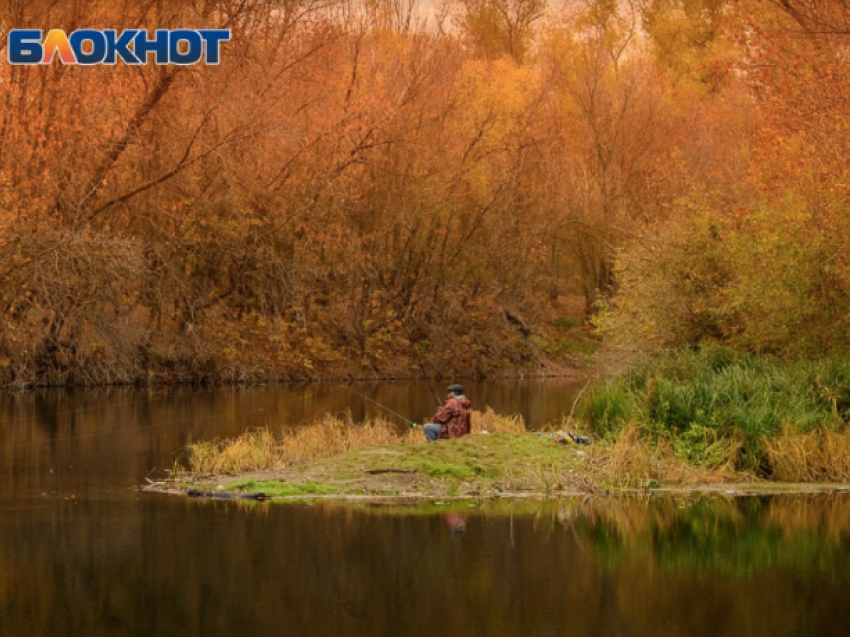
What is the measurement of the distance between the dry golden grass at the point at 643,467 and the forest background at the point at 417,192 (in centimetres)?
728

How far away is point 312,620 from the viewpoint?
10727 mm

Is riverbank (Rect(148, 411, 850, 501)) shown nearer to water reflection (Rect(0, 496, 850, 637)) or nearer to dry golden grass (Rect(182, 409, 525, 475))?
dry golden grass (Rect(182, 409, 525, 475))

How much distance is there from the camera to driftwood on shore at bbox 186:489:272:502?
1739cm

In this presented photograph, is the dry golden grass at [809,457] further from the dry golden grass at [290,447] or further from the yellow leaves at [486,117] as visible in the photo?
the yellow leaves at [486,117]

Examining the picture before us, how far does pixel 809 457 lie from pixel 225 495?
8.76 metres

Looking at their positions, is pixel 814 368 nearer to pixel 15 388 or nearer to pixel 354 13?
pixel 15 388

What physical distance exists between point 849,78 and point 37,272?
68.1ft

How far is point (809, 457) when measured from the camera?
1994 centimetres

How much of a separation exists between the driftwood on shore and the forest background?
13.0 meters

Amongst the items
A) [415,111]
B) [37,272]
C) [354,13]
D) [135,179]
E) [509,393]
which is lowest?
[509,393]

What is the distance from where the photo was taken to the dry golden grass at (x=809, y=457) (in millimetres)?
19797

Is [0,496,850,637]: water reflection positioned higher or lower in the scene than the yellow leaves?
lower

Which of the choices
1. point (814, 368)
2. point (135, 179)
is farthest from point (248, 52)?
point (814, 368)

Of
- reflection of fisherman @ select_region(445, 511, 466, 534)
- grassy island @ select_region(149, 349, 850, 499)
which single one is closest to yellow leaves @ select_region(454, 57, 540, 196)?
grassy island @ select_region(149, 349, 850, 499)
